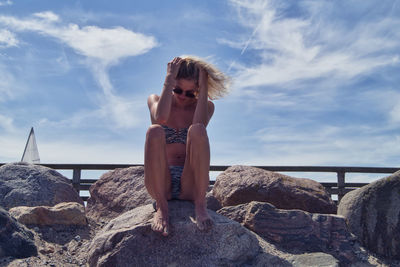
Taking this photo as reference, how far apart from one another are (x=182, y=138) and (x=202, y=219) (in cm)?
87

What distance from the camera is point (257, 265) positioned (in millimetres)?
4059

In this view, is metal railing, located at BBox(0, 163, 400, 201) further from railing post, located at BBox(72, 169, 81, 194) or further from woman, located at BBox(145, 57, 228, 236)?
woman, located at BBox(145, 57, 228, 236)

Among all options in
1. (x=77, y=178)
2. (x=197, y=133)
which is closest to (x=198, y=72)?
(x=197, y=133)

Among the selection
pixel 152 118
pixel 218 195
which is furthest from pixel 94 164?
pixel 152 118

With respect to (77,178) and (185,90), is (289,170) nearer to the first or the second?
(77,178)

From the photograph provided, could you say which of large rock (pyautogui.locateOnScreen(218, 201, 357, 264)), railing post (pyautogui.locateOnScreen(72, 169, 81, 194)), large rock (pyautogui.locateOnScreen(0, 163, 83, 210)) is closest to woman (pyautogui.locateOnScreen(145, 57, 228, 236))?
large rock (pyautogui.locateOnScreen(218, 201, 357, 264))

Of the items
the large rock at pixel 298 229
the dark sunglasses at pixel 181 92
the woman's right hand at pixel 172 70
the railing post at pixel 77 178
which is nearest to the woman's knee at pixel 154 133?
the woman's right hand at pixel 172 70

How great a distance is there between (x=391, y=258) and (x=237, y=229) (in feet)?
8.55

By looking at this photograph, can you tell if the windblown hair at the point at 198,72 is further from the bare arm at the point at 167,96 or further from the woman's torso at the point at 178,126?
the woman's torso at the point at 178,126

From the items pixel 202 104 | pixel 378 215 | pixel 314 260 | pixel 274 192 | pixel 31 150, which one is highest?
pixel 31 150

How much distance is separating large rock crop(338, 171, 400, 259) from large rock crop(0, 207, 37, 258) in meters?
4.10

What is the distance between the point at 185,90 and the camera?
14.0ft

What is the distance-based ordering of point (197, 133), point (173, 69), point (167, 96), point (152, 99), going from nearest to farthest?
point (197, 133) < point (167, 96) < point (173, 69) < point (152, 99)

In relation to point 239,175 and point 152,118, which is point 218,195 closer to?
point 239,175
